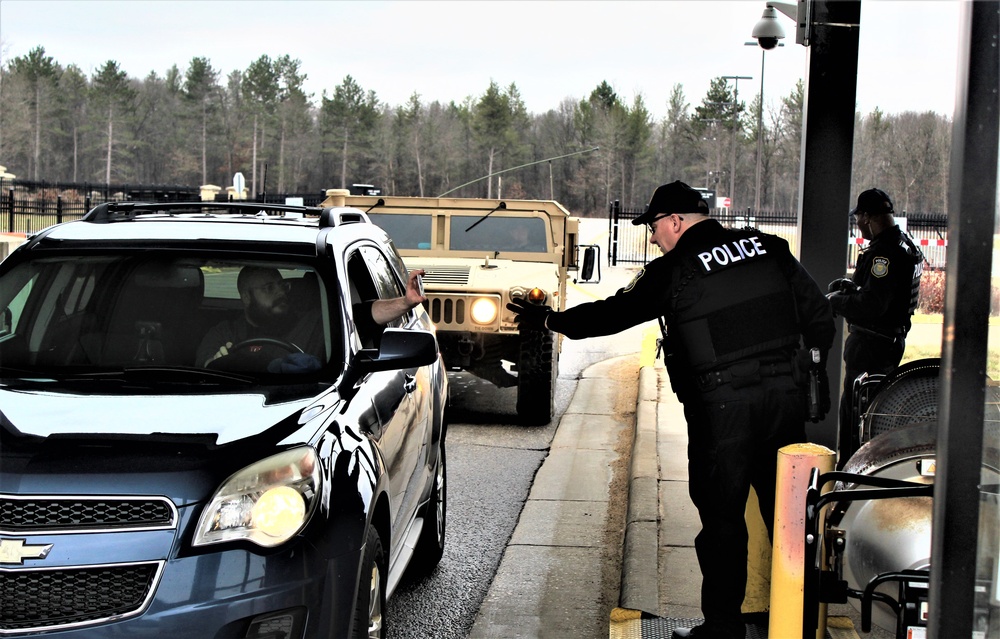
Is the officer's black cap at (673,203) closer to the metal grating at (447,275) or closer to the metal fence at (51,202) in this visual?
the metal grating at (447,275)

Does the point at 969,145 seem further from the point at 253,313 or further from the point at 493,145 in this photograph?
the point at 493,145

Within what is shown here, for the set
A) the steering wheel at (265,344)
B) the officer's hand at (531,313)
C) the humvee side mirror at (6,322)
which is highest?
the officer's hand at (531,313)

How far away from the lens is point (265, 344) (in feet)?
13.3

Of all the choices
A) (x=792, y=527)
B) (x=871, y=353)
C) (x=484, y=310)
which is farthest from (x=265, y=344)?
(x=484, y=310)

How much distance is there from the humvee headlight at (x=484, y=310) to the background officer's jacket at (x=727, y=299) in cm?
488

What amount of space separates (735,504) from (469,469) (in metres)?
4.11

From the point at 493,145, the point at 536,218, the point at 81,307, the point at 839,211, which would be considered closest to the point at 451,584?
the point at 81,307

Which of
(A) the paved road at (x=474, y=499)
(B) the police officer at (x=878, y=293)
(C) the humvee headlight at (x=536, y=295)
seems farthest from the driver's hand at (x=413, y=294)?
(C) the humvee headlight at (x=536, y=295)

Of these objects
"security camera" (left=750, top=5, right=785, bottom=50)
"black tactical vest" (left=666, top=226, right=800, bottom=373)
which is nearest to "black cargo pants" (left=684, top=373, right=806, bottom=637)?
"black tactical vest" (left=666, top=226, right=800, bottom=373)

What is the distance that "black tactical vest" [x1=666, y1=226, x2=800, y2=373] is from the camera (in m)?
4.12

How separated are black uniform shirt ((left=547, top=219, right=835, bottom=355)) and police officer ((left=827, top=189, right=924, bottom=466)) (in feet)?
6.38

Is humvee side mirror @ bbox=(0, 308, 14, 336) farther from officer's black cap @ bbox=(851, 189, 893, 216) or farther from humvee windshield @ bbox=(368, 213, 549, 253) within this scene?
humvee windshield @ bbox=(368, 213, 549, 253)

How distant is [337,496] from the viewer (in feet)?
10.5

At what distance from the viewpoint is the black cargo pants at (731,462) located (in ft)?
13.4
